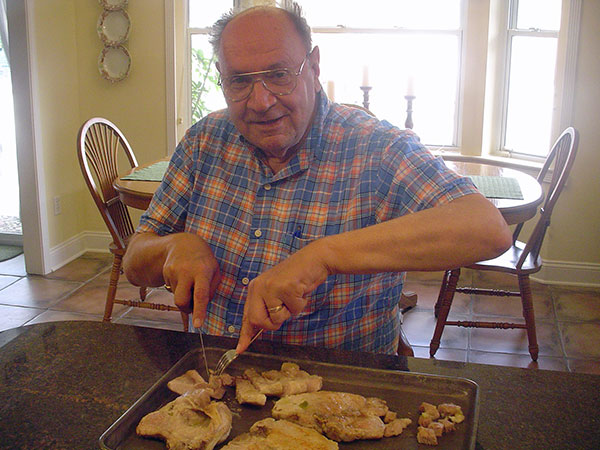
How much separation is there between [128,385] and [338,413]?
1.09 ft

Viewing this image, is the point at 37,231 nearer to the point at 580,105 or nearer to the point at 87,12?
the point at 87,12

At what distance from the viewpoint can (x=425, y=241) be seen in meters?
1.05

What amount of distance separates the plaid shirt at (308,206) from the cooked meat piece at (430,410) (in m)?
0.41

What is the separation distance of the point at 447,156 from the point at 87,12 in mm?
2318

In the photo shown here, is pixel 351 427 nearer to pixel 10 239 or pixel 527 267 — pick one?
pixel 527 267

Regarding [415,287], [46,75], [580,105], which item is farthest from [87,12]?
[580,105]

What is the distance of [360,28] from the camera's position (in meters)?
3.89

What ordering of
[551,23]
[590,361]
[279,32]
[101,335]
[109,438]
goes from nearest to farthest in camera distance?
[109,438]
[101,335]
[279,32]
[590,361]
[551,23]

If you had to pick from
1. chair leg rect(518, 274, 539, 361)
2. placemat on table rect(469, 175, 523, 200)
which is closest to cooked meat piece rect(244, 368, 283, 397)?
placemat on table rect(469, 175, 523, 200)

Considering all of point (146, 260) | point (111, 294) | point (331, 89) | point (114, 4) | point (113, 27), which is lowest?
point (111, 294)

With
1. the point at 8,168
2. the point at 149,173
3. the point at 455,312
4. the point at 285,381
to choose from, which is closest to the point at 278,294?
the point at 285,381

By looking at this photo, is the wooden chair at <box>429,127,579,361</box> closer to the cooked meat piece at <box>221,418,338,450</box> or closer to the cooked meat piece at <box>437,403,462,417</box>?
the cooked meat piece at <box>437,403,462,417</box>

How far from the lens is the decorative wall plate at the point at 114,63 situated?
12.5 feet

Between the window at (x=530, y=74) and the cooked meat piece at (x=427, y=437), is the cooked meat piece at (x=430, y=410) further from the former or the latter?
the window at (x=530, y=74)
